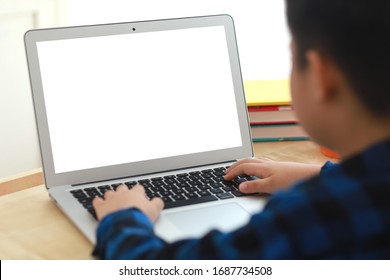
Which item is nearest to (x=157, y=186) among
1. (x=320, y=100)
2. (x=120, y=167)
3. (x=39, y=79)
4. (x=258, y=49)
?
(x=120, y=167)

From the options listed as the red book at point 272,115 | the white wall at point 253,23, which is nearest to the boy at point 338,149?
the red book at point 272,115

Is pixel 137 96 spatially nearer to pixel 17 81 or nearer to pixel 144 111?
pixel 144 111

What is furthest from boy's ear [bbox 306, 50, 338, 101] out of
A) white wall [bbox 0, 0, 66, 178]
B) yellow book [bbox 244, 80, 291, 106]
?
white wall [bbox 0, 0, 66, 178]

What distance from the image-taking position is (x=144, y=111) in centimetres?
108

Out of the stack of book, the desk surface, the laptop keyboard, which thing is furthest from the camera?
the stack of book

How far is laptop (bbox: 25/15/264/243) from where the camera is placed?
1.00 meters

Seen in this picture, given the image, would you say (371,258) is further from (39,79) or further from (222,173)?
(39,79)

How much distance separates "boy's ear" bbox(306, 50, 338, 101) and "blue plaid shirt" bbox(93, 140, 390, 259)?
0.07 meters

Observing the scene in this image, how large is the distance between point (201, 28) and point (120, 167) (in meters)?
0.27

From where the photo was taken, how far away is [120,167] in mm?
1045

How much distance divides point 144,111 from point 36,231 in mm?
279

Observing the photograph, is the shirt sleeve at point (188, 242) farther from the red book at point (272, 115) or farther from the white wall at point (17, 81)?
the white wall at point (17, 81)

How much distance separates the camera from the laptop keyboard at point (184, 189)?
3.12ft

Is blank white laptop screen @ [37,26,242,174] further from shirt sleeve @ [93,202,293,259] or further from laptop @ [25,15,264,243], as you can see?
shirt sleeve @ [93,202,293,259]
